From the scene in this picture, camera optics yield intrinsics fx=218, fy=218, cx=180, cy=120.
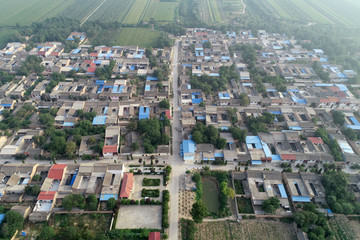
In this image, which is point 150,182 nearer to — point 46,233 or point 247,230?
point 46,233

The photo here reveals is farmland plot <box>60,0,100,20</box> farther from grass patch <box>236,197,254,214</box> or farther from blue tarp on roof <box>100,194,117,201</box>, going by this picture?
grass patch <box>236,197,254,214</box>

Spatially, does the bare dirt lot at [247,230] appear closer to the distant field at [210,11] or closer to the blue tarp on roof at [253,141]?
the blue tarp on roof at [253,141]

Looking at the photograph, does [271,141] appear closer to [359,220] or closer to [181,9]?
[359,220]

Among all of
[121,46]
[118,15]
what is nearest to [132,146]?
[121,46]

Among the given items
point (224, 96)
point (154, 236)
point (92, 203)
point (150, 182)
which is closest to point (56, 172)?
point (92, 203)

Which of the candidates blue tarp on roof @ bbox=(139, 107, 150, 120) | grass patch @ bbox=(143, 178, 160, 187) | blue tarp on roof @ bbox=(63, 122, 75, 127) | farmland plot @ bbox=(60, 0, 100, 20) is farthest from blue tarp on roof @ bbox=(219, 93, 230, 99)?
farmland plot @ bbox=(60, 0, 100, 20)

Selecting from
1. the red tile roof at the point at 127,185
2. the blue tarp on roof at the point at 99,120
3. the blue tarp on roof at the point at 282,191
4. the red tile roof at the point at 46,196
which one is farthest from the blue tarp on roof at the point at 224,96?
the red tile roof at the point at 46,196
